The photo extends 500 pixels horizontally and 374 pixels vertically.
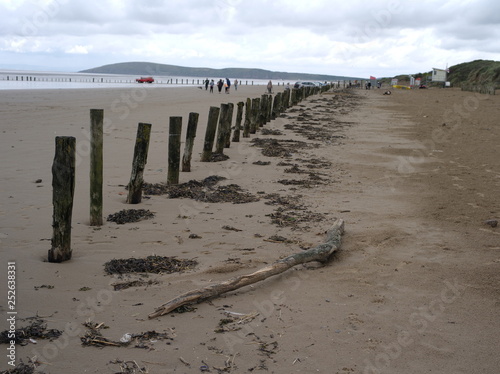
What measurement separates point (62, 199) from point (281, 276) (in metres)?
2.53

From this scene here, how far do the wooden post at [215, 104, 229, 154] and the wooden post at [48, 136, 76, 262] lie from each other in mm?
7202

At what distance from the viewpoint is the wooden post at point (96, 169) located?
21.7 ft

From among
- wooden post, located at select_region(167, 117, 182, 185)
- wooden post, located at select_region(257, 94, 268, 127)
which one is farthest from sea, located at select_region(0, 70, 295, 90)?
wooden post, located at select_region(167, 117, 182, 185)

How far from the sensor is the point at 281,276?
515cm

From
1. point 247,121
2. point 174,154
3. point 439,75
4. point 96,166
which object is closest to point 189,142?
point 174,154

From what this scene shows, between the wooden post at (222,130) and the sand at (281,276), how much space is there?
1.80 m

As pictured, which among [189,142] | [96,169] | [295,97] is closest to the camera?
[96,169]

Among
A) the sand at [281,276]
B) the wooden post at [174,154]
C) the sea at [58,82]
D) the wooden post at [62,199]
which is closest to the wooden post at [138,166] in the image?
the sand at [281,276]

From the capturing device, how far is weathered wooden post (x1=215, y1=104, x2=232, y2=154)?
12.6 meters

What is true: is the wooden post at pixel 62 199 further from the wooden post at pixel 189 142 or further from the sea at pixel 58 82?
the sea at pixel 58 82

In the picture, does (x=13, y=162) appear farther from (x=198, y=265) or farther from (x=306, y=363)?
(x=306, y=363)

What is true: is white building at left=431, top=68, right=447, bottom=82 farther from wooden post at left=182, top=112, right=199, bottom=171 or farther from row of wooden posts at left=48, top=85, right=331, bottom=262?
wooden post at left=182, top=112, right=199, bottom=171

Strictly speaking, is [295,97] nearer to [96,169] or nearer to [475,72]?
[96,169]

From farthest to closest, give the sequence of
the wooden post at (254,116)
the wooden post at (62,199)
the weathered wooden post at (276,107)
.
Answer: the weathered wooden post at (276,107), the wooden post at (254,116), the wooden post at (62,199)
